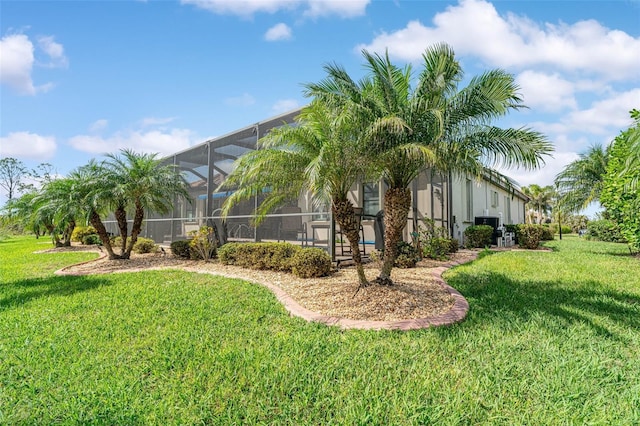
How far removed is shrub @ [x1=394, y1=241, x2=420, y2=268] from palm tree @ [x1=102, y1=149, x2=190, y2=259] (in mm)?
8477

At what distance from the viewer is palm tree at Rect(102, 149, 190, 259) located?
11.2 metres

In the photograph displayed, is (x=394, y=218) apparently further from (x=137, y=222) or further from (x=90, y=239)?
(x=90, y=239)

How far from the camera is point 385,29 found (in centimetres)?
745

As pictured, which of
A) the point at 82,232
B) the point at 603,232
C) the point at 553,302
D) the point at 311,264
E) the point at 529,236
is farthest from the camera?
the point at 603,232

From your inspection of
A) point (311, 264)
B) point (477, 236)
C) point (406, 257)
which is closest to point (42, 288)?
point (311, 264)

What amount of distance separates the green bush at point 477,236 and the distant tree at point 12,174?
213 feet

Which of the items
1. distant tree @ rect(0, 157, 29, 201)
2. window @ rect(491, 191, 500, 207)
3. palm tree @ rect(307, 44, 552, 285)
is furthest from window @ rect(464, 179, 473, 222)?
distant tree @ rect(0, 157, 29, 201)

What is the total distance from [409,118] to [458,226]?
1110 cm

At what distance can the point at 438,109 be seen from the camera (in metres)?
5.59

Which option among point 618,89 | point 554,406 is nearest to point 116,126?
point 554,406

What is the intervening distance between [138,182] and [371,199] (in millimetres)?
8622

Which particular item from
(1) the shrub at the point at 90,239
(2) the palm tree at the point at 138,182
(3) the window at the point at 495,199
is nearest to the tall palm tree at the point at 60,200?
(2) the palm tree at the point at 138,182

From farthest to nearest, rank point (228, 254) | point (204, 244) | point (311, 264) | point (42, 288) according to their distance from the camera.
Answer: point (204, 244) < point (228, 254) < point (311, 264) < point (42, 288)

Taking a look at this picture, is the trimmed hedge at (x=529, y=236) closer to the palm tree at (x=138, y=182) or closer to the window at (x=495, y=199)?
the window at (x=495, y=199)
